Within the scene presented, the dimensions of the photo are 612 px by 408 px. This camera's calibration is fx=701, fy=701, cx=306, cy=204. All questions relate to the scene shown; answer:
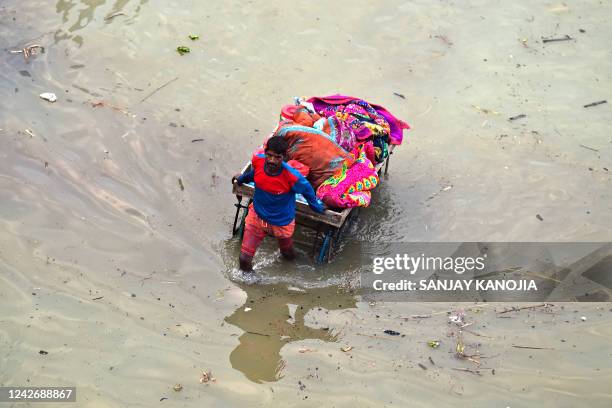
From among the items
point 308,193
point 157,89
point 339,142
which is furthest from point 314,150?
point 157,89

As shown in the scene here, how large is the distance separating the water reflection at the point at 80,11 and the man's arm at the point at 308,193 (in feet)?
15.9

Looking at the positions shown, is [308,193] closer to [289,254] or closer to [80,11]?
[289,254]

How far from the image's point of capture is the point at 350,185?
20.9 ft

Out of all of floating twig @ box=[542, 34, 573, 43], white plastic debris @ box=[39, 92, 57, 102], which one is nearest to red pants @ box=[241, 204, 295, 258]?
white plastic debris @ box=[39, 92, 57, 102]

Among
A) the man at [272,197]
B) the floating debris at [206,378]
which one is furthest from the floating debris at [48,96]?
the floating debris at [206,378]

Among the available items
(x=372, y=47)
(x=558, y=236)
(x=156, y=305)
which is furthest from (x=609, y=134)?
(x=156, y=305)

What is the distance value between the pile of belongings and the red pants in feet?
1.51

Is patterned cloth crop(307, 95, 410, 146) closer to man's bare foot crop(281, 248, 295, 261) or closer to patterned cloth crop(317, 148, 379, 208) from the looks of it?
patterned cloth crop(317, 148, 379, 208)

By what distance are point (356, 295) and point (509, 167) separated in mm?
2722

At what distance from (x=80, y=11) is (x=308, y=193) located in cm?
551

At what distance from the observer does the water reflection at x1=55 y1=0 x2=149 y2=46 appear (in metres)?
9.26

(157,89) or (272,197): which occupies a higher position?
(272,197)

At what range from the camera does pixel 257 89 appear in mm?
8758

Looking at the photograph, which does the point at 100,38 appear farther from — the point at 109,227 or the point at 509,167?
the point at 509,167
